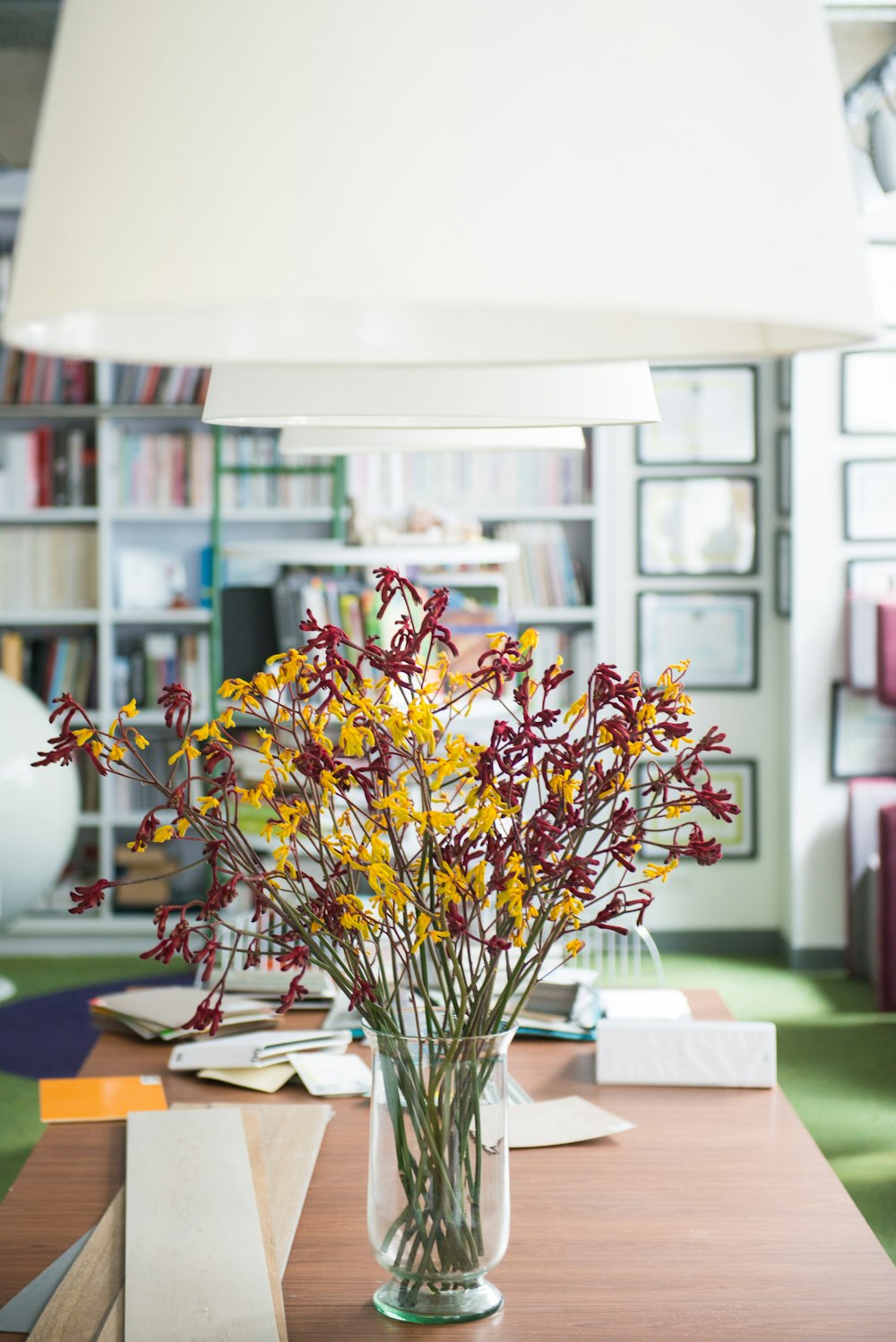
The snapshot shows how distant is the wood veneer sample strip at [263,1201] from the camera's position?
4.43 ft

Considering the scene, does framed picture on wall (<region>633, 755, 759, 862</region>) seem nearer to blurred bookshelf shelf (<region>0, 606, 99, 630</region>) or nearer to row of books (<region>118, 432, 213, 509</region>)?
row of books (<region>118, 432, 213, 509</region>)

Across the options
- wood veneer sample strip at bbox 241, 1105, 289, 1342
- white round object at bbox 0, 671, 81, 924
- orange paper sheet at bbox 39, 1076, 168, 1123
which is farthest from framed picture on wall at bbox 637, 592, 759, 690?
wood veneer sample strip at bbox 241, 1105, 289, 1342

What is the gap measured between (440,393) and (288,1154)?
0.96 meters

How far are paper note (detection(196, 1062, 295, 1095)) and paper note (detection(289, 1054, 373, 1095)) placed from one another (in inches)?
0.7

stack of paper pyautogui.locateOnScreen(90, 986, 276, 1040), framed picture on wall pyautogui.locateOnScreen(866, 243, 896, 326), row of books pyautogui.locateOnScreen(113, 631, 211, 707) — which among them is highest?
framed picture on wall pyautogui.locateOnScreen(866, 243, 896, 326)

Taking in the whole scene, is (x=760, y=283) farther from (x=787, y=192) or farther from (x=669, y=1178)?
(x=669, y=1178)

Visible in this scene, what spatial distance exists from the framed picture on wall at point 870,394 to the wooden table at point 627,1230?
12.1ft

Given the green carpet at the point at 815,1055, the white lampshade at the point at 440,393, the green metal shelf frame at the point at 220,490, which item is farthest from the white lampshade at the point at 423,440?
the green metal shelf frame at the point at 220,490

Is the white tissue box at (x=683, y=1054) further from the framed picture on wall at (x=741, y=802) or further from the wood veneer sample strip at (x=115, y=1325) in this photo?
the framed picture on wall at (x=741, y=802)

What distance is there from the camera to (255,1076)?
2.05 metres

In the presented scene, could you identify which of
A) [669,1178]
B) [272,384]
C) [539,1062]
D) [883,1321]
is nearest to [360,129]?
[272,384]

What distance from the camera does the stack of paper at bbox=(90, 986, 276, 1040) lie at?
2.24 meters

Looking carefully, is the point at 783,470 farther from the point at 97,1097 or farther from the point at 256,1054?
the point at 97,1097

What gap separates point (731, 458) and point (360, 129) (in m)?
5.21
